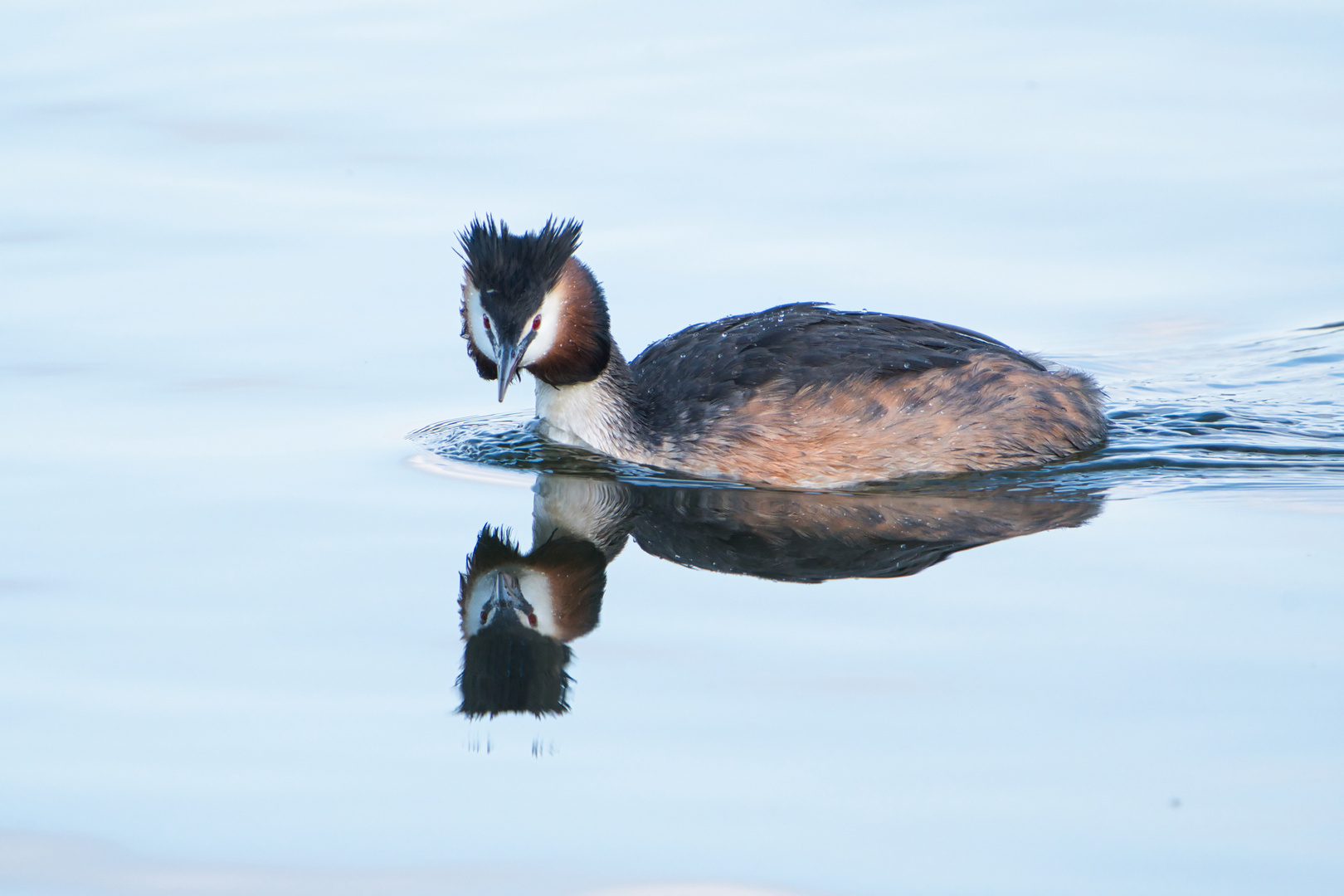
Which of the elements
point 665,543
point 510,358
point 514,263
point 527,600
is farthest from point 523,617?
point 514,263

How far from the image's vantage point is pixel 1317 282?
12.2 m

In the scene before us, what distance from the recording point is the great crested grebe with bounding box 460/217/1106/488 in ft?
31.2

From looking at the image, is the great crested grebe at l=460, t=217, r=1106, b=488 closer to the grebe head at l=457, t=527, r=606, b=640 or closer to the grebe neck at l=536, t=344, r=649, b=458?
the grebe neck at l=536, t=344, r=649, b=458

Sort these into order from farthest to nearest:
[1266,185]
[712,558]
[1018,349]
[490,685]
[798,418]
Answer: [1266,185] → [1018,349] → [798,418] → [712,558] → [490,685]

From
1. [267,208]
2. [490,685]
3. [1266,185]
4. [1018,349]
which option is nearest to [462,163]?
[267,208]

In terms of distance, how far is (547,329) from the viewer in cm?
969

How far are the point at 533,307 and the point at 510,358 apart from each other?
29 centimetres

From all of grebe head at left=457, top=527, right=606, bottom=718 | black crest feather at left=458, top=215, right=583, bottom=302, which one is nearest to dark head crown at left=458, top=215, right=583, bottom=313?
black crest feather at left=458, top=215, right=583, bottom=302

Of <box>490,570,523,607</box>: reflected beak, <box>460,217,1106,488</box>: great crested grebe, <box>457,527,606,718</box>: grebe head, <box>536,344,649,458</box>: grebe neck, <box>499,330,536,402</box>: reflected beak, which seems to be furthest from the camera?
<box>536,344,649,458</box>: grebe neck

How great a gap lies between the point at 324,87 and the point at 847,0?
5.33 metres

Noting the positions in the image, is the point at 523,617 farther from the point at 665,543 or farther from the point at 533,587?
the point at 665,543

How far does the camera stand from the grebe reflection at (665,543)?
24.1ft

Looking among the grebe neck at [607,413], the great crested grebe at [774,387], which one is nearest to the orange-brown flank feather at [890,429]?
the great crested grebe at [774,387]

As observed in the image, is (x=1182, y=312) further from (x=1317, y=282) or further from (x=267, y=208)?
(x=267, y=208)
